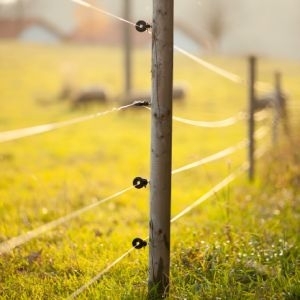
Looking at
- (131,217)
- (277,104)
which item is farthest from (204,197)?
(277,104)

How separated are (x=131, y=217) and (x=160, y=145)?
9.34 ft

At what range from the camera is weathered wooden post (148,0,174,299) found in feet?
9.41

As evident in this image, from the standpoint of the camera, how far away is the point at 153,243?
2949mm

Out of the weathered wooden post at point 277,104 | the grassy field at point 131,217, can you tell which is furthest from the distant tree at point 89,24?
the weathered wooden post at point 277,104

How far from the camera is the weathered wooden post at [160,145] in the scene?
9.41 feet

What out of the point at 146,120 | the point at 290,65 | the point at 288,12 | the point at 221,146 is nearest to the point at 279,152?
the point at 221,146

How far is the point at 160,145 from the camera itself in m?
2.90

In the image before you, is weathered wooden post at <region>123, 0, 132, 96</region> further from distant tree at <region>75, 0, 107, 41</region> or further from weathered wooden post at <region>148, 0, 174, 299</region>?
distant tree at <region>75, 0, 107, 41</region>

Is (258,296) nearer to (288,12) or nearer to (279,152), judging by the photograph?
(279,152)

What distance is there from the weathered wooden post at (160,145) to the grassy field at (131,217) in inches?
6.5

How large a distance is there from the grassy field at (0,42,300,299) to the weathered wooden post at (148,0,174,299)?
0.16m

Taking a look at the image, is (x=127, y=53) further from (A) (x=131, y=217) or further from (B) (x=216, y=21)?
(B) (x=216, y=21)

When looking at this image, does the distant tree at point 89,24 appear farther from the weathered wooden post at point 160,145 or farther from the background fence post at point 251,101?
the weathered wooden post at point 160,145

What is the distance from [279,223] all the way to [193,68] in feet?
94.0
